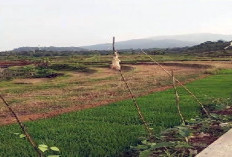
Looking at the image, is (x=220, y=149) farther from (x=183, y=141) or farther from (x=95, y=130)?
(x=95, y=130)

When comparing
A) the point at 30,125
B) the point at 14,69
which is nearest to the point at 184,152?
the point at 30,125

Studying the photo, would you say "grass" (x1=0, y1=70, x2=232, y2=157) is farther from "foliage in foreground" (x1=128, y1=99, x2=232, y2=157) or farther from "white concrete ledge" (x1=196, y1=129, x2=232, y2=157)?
"white concrete ledge" (x1=196, y1=129, x2=232, y2=157)

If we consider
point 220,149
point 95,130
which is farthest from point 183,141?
point 95,130

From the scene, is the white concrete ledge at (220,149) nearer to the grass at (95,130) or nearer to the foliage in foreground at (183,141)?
the foliage in foreground at (183,141)

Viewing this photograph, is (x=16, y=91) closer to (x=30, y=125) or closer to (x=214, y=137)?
(x=30, y=125)

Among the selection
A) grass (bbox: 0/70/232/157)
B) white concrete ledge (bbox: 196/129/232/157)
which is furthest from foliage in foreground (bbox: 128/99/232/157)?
grass (bbox: 0/70/232/157)

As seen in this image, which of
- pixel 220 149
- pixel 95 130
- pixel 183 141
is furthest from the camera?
pixel 95 130

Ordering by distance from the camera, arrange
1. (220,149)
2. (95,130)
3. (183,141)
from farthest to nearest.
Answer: (95,130) < (183,141) < (220,149)

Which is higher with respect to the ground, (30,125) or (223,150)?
(223,150)

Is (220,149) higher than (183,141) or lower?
higher

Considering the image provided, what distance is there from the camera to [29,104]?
16359 mm

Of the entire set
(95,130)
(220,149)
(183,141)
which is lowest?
(95,130)

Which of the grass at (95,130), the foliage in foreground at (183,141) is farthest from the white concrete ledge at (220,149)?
the grass at (95,130)

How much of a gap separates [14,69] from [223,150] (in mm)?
39008
